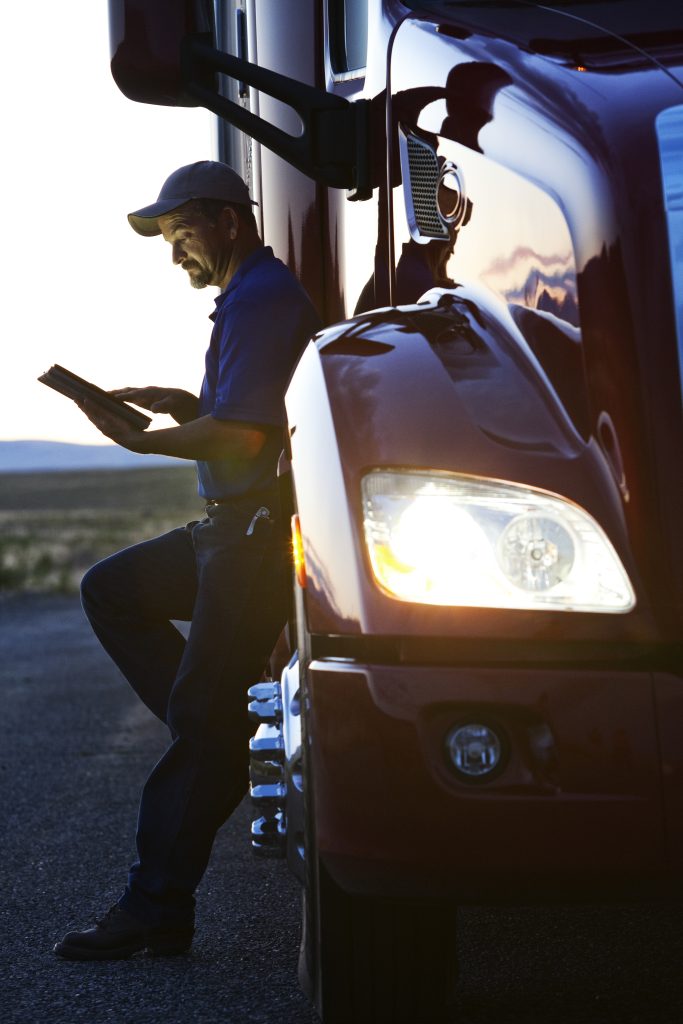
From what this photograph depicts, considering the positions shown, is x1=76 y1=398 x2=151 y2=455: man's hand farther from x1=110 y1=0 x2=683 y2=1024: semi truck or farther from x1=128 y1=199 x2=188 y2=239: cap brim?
x1=110 y1=0 x2=683 y2=1024: semi truck

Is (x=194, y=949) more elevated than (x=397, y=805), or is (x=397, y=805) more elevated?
(x=397, y=805)

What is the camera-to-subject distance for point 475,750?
230 centimetres

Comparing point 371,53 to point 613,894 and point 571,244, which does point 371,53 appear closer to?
point 571,244

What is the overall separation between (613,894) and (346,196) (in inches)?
80.1

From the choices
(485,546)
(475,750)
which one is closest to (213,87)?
(485,546)

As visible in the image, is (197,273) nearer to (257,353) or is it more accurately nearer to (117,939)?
(257,353)

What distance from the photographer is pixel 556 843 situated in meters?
2.28

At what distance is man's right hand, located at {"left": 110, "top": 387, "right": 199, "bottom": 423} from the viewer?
4.21 meters

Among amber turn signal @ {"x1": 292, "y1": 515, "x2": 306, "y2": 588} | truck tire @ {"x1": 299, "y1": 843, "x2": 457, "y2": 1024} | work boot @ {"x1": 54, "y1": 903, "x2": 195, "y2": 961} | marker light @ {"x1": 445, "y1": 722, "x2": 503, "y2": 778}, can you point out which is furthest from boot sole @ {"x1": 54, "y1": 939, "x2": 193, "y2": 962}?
marker light @ {"x1": 445, "y1": 722, "x2": 503, "y2": 778}

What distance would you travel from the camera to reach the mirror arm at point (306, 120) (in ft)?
11.6

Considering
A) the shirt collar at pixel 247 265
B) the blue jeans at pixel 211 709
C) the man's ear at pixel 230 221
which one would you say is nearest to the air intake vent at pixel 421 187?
the shirt collar at pixel 247 265

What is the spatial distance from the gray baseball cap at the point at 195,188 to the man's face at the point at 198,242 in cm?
4

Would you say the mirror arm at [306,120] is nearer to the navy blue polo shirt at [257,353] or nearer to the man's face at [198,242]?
the navy blue polo shirt at [257,353]

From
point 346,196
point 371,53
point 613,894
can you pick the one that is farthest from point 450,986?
point 371,53
